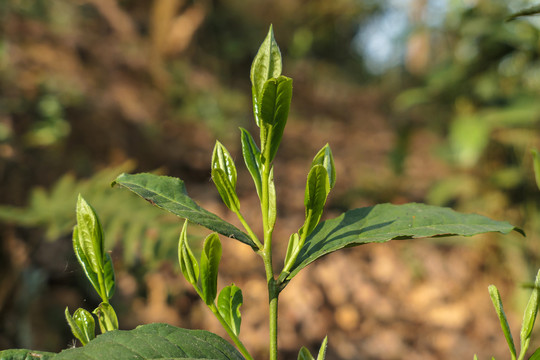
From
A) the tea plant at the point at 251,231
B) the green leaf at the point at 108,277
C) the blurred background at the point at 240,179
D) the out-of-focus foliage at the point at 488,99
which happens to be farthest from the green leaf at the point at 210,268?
the out-of-focus foliage at the point at 488,99

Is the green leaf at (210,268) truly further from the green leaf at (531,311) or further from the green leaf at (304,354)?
the green leaf at (531,311)

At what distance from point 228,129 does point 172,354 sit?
3929 mm

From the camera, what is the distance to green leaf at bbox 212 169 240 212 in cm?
42

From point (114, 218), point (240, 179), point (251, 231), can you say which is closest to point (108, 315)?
point (251, 231)

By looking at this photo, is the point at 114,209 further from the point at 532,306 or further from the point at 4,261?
the point at 532,306

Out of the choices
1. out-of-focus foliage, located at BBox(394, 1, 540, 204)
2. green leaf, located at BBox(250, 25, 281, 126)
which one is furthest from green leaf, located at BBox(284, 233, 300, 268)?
out-of-focus foliage, located at BBox(394, 1, 540, 204)

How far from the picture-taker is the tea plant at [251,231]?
380 mm

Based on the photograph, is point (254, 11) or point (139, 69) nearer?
point (139, 69)

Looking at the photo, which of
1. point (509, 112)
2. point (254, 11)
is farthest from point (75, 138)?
point (254, 11)

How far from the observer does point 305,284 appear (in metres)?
2.52

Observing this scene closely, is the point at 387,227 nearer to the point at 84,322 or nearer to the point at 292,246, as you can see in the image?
the point at 292,246

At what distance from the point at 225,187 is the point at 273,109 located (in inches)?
3.6

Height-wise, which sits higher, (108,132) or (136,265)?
(108,132)

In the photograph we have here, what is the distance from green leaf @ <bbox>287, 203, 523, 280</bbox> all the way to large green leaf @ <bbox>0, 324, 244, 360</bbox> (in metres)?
0.08
